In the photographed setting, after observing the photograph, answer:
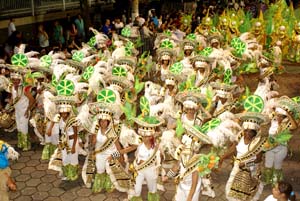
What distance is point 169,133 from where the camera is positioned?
7.16 metres

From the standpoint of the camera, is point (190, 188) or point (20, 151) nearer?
point (190, 188)

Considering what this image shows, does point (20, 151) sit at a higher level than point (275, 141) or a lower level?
lower

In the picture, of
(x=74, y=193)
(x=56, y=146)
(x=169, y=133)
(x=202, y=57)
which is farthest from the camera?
(x=202, y=57)

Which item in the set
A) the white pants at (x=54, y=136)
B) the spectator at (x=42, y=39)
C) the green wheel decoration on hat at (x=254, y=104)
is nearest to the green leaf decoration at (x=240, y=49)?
the green wheel decoration on hat at (x=254, y=104)

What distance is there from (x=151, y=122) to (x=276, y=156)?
2.62 m

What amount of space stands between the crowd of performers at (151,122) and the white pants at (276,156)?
0.7 inches

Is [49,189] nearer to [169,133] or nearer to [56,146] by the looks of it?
[56,146]

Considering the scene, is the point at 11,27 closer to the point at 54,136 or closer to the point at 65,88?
the point at 54,136

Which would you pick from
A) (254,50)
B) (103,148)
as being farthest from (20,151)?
(254,50)

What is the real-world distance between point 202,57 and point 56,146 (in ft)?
13.1

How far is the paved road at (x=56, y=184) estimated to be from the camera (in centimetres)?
801

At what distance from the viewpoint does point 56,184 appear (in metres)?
8.45

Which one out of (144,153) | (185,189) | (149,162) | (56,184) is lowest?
(56,184)

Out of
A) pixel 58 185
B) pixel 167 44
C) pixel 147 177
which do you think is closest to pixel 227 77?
pixel 167 44
